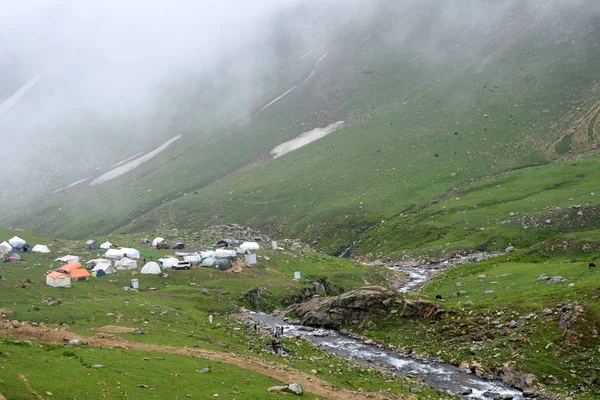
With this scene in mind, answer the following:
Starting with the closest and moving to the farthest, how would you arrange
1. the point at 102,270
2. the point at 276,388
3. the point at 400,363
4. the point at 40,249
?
the point at 276,388, the point at 400,363, the point at 102,270, the point at 40,249

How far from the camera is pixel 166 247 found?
92.8 meters

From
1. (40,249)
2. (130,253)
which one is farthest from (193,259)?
(40,249)

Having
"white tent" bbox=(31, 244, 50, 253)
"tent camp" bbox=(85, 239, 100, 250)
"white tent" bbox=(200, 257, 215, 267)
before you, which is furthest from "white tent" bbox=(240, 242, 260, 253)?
"white tent" bbox=(31, 244, 50, 253)

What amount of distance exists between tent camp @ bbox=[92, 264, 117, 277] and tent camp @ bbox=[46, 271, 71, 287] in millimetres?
7938

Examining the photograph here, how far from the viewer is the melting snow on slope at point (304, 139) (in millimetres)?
166238

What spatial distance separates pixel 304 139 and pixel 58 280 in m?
116

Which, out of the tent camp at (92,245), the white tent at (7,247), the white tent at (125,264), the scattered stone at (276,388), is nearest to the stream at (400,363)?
the scattered stone at (276,388)

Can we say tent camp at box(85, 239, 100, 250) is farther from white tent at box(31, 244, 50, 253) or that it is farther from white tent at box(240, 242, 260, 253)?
white tent at box(240, 242, 260, 253)

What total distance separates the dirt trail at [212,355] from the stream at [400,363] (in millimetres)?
6015

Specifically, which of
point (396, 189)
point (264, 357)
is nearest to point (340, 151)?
point (396, 189)

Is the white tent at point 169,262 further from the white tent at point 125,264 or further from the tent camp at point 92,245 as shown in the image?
the tent camp at point 92,245

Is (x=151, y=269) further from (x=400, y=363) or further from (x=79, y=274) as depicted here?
(x=400, y=363)

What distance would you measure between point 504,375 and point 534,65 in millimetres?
132320

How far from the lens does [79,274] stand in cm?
6438
